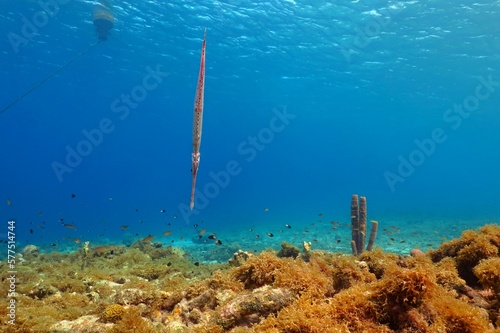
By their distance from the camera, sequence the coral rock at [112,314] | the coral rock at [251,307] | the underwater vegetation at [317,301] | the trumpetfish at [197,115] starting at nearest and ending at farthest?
the underwater vegetation at [317,301], the trumpetfish at [197,115], the coral rock at [251,307], the coral rock at [112,314]

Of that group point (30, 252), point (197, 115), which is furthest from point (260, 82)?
point (197, 115)

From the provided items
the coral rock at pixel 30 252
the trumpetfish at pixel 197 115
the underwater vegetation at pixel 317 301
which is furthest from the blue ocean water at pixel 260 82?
the trumpetfish at pixel 197 115

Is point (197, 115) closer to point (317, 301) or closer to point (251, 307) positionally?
point (251, 307)

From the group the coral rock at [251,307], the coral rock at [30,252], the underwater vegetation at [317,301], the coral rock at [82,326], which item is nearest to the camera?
the underwater vegetation at [317,301]

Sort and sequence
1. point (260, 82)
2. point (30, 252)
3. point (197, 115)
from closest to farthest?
point (197, 115), point (30, 252), point (260, 82)

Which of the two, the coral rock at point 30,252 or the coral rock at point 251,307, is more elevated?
the coral rock at point 30,252

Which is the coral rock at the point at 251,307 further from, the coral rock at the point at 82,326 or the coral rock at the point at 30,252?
the coral rock at the point at 30,252

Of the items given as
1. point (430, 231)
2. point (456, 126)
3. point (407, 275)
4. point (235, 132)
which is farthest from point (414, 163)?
point (407, 275)

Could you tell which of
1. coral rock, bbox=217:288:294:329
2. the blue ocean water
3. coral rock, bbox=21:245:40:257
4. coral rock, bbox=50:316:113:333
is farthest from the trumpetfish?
coral rock, bbox=21:245:40:257

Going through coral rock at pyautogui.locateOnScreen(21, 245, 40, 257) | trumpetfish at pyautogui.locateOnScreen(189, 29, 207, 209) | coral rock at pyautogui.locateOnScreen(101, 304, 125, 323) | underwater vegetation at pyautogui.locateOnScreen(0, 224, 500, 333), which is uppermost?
coral rock at pyautogui.locateOnScreen(21, 245, 40, 257)

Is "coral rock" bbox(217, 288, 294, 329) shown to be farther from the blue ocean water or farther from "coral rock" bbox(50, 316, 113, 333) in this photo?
the blue ocean water

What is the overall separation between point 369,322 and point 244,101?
49952 millimetres

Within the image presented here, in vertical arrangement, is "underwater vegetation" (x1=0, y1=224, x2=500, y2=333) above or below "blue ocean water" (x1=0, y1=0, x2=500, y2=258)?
below

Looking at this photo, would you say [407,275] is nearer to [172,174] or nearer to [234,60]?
[234,60]
